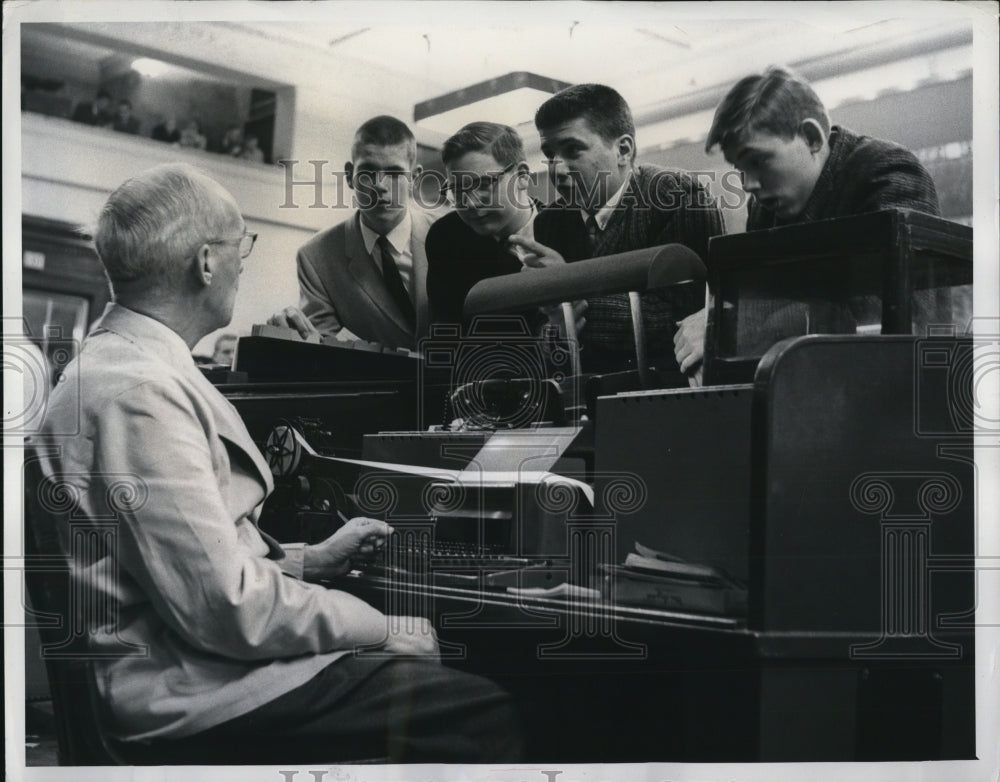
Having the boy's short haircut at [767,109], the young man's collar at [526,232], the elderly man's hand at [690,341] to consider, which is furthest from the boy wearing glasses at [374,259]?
the boy's short haircut at [767,109]

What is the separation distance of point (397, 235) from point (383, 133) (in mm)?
285

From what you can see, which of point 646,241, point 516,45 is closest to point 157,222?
point 516,45

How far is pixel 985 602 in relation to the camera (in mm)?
2596

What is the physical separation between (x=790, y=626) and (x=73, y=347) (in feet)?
6.71

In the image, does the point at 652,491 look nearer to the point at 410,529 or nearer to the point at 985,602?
the point at 410,529

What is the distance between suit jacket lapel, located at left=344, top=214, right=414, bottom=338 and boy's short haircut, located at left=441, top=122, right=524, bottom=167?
339 mm

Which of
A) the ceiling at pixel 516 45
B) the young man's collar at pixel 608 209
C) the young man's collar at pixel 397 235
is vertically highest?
the ceiling at pixel 516 45

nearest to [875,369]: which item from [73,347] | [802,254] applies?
[802,254]

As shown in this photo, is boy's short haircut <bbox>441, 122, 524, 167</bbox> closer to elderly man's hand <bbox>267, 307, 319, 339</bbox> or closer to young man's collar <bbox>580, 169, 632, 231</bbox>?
young man's collar <bbox>580, 169, 632, 231</bbox>

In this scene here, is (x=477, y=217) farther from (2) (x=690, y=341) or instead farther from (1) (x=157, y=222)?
(1) (x=157, y=222)

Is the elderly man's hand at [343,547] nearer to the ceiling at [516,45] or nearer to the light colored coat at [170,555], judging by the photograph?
the light colored coat at [170,555]

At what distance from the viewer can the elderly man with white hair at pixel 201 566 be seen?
2.42 m

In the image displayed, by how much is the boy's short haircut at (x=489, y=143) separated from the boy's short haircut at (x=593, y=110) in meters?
0.09

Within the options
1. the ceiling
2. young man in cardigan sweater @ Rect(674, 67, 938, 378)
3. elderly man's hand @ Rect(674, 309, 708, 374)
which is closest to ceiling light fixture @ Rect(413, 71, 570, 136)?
the ceiling
